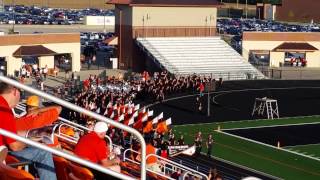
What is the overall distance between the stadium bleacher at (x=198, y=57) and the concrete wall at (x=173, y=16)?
1425 millimetres

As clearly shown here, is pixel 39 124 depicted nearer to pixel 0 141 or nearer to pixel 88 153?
pixel 88 153

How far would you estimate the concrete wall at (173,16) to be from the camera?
56.3 m

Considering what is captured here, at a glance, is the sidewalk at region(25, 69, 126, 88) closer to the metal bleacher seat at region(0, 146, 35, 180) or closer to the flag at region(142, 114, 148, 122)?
the flag at region(142, 114, 148, 122)

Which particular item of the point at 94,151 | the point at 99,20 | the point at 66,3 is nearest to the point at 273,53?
the point at 99,20

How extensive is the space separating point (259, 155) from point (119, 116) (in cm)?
608

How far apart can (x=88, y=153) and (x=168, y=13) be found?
168ft

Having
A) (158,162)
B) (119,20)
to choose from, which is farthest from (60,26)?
(158,162)

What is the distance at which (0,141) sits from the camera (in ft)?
18.5

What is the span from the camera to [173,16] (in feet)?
189

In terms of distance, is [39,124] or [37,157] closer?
[37,157]

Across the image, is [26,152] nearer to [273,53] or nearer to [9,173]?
[9,173]

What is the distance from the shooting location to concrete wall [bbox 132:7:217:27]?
185ft

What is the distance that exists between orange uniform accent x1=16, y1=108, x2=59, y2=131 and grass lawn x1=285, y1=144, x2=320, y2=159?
21.5m

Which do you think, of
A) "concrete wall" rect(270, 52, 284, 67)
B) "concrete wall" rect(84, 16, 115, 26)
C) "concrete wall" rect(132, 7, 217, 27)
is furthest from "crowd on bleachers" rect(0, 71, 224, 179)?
"concrete wall" rect(84, 16, 115, 26)
